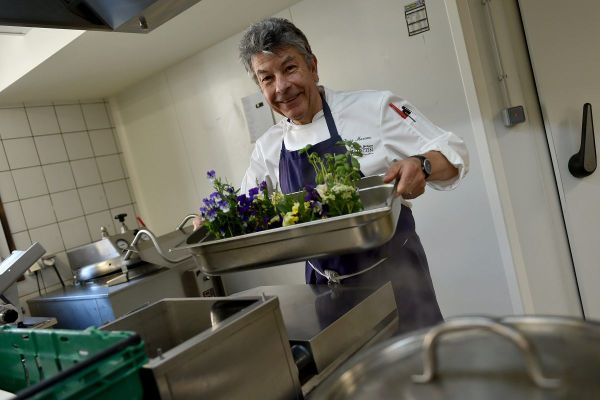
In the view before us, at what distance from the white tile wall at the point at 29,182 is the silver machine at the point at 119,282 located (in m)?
0.43

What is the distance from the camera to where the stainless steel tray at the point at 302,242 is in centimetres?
75

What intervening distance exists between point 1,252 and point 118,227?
26.0 inches

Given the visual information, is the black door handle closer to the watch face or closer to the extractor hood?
the watch face

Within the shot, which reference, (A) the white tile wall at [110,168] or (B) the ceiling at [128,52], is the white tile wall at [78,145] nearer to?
(A) the white tile wall at [110,168]

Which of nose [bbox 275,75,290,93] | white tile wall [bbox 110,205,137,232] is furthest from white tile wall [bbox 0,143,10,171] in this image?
nose [bbox 275,75,290,93]

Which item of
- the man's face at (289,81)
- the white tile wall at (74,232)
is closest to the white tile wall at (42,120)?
the white tile wall at (74,232)

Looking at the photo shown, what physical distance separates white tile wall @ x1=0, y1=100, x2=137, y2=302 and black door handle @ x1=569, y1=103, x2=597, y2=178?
2522 millimetres

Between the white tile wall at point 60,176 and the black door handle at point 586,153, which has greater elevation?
the white tile wall at point 60,176

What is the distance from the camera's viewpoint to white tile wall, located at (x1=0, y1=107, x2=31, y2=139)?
8.25 feet

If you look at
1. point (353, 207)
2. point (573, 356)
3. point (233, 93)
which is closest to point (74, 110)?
point (233, 93)

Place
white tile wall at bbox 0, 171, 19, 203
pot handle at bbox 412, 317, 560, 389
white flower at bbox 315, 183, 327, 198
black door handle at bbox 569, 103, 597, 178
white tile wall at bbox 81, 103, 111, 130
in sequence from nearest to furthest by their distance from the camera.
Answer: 1. pot handle at bbox 412, 317, 560, 389
2. white flower at bbox 315, 183, 327, 198
3. black door handle at bbox 569, 103, 597, 178
4. white tile wall at bbox 0, 171, 19, 203
5. white tile wall at bbox 81, 103, 111, 130

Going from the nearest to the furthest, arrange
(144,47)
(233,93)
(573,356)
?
(573,356), (144,47), (233,93)

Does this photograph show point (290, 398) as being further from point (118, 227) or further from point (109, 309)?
point (118, 227)

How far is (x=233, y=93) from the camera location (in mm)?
2363
